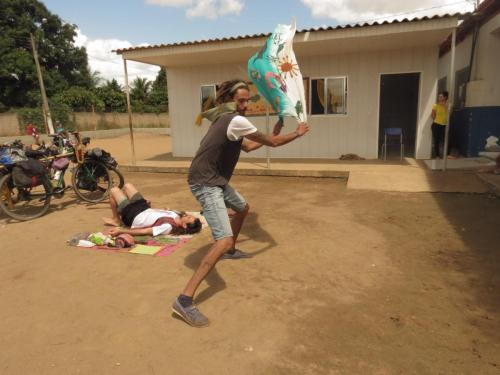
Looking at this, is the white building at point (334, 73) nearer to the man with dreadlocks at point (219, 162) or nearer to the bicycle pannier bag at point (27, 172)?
the bicycle pannier bag at point (27, 172)

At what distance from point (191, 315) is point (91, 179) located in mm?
4927

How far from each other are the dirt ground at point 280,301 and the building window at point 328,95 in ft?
18.2

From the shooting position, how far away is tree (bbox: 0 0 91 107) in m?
30.3

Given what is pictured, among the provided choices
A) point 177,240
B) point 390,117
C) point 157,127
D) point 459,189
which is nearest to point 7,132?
point 157,127

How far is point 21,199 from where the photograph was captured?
6203mm

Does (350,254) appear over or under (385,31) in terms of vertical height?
under

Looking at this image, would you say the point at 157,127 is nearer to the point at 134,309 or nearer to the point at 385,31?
the point at 385,31

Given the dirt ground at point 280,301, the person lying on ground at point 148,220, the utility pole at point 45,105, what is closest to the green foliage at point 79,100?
the utility pole at point 45,105

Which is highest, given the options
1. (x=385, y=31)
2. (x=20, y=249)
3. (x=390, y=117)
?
(x=385, y=31)

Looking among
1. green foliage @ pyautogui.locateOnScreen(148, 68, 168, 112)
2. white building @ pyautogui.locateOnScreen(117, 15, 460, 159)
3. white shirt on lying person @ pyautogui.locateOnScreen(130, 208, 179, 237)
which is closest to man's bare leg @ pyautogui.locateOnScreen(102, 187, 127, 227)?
white shirt on lying person @ pyautogui.locateOnScreen(130, 208, 179, 237)

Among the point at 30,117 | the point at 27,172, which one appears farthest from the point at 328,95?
the point at 30,117

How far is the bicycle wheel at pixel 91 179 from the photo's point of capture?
6754 millimetres

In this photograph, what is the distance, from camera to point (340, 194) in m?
6.80

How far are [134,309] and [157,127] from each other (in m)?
32.4
